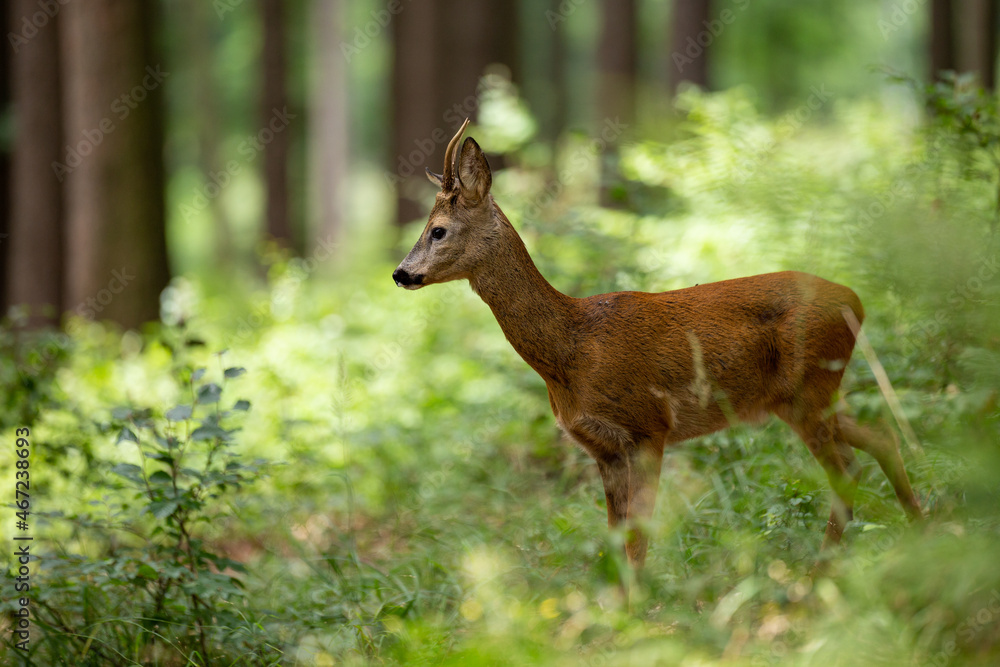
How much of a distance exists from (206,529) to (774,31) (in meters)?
20.8

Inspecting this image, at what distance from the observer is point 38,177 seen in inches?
457

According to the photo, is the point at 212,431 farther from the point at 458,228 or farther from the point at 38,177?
the point at 38,177

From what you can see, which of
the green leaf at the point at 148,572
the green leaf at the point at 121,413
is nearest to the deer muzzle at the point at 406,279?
the green leaf at the point at 121,413

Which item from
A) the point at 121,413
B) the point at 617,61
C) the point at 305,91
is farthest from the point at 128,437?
the point at 305,91

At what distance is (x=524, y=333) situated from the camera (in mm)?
4117

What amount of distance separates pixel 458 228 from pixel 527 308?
503 millimetres

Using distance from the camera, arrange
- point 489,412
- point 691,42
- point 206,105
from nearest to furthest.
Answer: point 489,412 → point 691,42 → point 206,105

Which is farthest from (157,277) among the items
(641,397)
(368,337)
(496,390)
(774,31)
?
(774,31)

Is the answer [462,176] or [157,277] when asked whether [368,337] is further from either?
[462,176]

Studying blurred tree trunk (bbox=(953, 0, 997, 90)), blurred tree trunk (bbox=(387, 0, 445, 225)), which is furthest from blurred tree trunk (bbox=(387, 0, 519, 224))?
blurred tree trunk (bbox=(953, 0, 997, 90))

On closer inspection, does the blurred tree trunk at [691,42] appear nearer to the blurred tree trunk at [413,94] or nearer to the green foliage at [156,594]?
the blurred tree trunk at [413,94]

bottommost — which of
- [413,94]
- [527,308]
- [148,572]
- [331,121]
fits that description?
[148,572]

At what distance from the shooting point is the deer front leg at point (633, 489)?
12.9ft

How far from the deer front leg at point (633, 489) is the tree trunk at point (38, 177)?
382 inches
